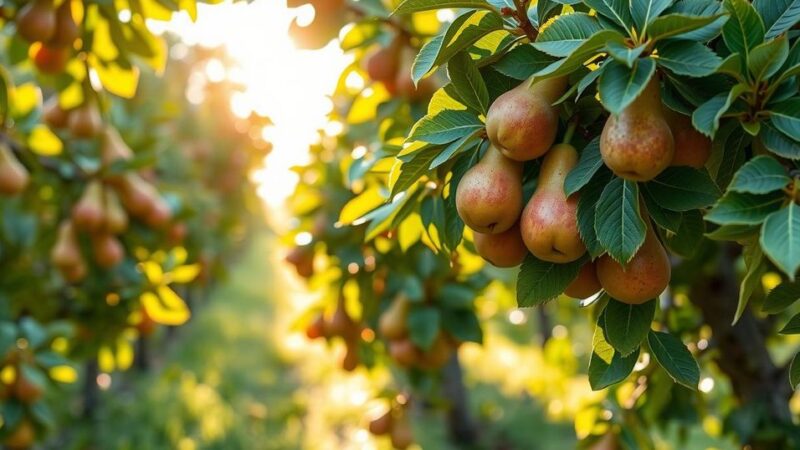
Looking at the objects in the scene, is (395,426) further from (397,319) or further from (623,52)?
(623,52)

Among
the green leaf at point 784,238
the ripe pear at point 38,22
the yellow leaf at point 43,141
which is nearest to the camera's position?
the green leaf at point 784,238

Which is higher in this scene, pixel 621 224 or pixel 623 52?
pixel 623 52

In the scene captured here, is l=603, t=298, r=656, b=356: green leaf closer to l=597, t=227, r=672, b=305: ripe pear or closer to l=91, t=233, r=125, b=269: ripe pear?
l=597, t=227, r=672, b=305: ripe pear

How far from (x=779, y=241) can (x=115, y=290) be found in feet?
9.65

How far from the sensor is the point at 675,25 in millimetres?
868

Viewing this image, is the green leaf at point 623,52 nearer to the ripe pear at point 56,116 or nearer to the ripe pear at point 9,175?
the ripe pear at point 9,175

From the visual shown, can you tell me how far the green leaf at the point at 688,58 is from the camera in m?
0.88

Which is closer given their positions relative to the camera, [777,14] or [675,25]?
[675,25]

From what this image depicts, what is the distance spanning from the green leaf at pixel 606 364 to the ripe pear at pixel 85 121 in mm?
2079

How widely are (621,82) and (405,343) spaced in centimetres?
182

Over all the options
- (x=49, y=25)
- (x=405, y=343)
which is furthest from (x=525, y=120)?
(x=405, y=343)

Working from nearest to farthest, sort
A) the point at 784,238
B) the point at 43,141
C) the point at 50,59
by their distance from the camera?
the point at 784,238 < the point at 50,59 < the point at 43,141

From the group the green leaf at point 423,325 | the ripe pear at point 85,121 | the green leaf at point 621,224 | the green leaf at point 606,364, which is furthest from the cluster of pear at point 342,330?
the green leaf at point 621,224

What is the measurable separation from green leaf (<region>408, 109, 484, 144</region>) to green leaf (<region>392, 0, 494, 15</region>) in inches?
5.6
